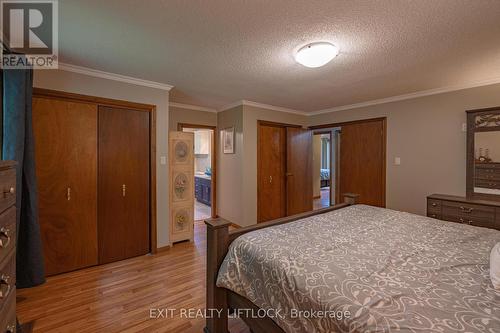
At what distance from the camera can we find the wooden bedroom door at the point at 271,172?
4155 mm

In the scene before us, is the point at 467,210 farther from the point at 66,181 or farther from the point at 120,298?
the point at 66,181

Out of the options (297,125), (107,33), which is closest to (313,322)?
(107,33)

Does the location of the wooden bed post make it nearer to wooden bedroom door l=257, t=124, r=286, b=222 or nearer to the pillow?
the pillow

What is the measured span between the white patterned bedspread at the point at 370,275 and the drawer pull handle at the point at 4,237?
110 cm

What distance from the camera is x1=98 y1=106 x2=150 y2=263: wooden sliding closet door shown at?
2.66 meters

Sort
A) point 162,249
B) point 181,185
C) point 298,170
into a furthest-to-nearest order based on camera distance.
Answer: point 298,170
point 181,185
point 162,249

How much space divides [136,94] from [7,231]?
2183 millimetres

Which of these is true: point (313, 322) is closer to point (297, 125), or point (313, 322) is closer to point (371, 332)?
point (371, 332)

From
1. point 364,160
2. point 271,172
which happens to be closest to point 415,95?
point 364,160

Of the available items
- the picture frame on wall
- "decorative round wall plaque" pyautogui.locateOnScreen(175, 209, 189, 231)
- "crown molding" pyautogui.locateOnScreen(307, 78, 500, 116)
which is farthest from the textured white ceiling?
"decorative round wall plaque" pyautogui.locateOnScreen(175, 209, 189, 231)

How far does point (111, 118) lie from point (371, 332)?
10.1 feet

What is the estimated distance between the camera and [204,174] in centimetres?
688

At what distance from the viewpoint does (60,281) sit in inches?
91.0

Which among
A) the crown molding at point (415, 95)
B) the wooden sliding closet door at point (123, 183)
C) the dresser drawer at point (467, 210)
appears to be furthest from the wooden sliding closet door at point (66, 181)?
the dresser drawer at point (467, 210)
